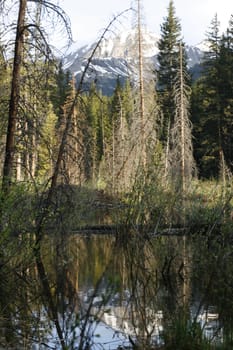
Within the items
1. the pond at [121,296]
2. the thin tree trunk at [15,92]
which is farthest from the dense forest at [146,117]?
the pond at [121,296]

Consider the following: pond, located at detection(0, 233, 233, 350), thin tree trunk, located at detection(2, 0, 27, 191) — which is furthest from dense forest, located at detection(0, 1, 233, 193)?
pond, located at detection(0, 233, 233, 350)

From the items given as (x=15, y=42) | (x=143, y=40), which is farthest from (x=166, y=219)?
(x=143, y=40)

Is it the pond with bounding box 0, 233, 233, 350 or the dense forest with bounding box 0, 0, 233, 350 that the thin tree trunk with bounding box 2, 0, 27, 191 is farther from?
the pond with bounding box 0, 233, 233, 350

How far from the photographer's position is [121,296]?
945cm

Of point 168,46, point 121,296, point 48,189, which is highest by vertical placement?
point 168,46

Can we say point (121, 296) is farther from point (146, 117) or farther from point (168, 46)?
point (168, 46)

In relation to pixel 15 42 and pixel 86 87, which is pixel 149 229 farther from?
pixel 15 42

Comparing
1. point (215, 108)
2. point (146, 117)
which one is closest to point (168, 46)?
point (215, 108)

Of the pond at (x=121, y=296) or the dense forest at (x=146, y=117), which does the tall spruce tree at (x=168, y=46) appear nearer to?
the dense forest at (x=146, y=117)

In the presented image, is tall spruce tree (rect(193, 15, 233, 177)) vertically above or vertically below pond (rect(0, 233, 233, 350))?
above

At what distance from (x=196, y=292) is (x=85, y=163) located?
4.20m

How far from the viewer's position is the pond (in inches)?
268

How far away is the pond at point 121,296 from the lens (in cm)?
680

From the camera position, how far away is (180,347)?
248 inches
